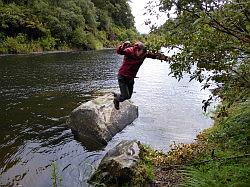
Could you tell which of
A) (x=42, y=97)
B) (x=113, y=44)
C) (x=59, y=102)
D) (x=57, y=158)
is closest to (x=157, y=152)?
(x=57, y=158)

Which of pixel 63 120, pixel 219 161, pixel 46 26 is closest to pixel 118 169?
pixel 219 161

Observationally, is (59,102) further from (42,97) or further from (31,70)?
(31,70)

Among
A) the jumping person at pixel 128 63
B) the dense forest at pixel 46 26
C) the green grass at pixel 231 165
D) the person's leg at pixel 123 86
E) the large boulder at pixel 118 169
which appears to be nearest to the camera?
the green grass at pixel 231 165

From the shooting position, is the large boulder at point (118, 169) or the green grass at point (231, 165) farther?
the large boulder at point (118, 169)

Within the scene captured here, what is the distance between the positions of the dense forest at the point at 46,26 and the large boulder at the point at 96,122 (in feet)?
84.5

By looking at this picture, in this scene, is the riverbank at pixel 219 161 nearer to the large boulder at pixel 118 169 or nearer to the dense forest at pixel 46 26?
the large boulder at pixel 118 169

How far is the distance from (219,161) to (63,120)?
907 centimetres

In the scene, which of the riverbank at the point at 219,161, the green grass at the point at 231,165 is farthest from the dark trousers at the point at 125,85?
the green grass at the point at 231,165

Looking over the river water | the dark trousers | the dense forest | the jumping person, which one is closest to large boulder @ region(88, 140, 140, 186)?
the river water

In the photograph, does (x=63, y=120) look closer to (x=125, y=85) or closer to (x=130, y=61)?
(x=125, y=85)

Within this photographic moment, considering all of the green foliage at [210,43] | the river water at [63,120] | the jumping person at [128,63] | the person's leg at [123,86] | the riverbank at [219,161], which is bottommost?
the river water at [63,120]

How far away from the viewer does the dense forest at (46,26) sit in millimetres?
48656

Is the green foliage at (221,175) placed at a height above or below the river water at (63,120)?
above

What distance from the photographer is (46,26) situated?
181 ft
